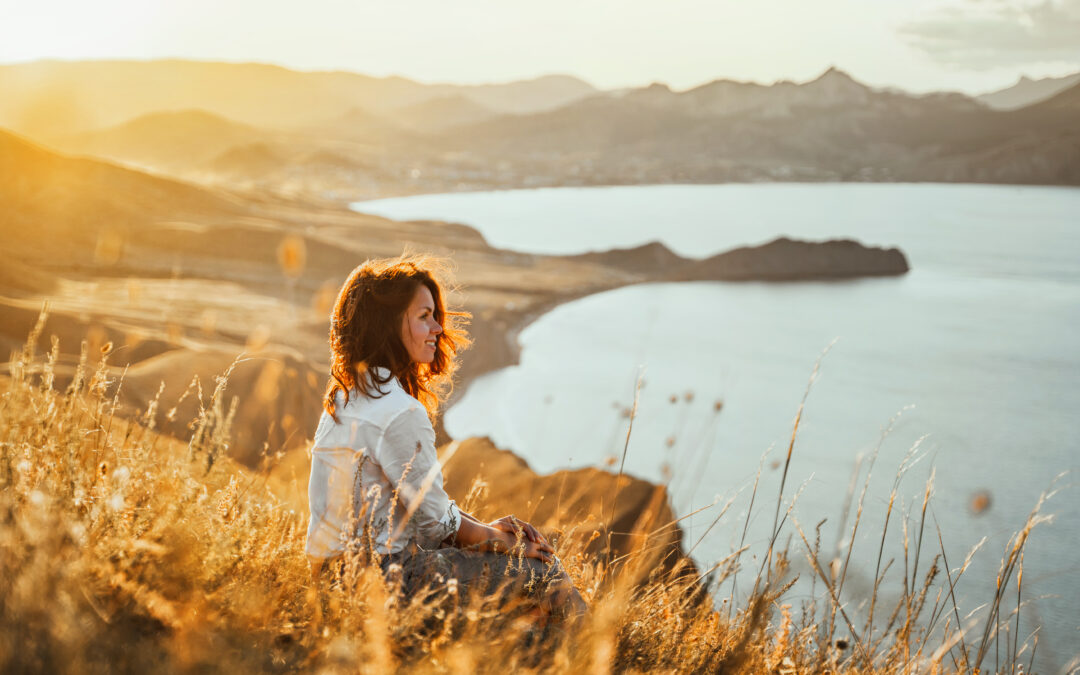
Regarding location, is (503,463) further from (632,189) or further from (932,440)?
(632,189)

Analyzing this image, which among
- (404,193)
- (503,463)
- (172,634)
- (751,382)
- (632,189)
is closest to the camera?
(172,634)

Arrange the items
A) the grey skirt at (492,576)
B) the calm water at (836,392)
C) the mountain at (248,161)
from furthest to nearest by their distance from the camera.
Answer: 1. the mountain at (248,161)
2. the calm water at (836,392)
3. the grey skirt at (492,576)

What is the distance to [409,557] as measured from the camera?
1.96m

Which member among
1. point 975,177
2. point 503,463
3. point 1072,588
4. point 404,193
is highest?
point 975,177

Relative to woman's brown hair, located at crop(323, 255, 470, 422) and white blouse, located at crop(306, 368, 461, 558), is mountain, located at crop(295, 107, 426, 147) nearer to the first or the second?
woman's brown hair, located at crop(323, 255, 470, 422)

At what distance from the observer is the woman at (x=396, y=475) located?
1889 millimetres

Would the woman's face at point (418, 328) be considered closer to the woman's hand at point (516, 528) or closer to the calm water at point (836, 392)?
the woman's hand at point (516, 528)

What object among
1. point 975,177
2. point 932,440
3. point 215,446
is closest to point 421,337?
point 215,446

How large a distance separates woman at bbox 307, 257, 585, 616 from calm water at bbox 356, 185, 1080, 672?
28.9 inches

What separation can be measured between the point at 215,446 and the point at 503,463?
6769mm

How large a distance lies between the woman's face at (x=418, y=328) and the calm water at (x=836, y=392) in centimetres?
68

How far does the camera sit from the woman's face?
2.19m

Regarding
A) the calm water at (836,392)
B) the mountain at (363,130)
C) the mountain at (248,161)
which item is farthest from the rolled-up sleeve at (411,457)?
the mountain at (363,130)

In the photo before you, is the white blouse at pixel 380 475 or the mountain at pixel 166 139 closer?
the white blouse at pixel 380 475
